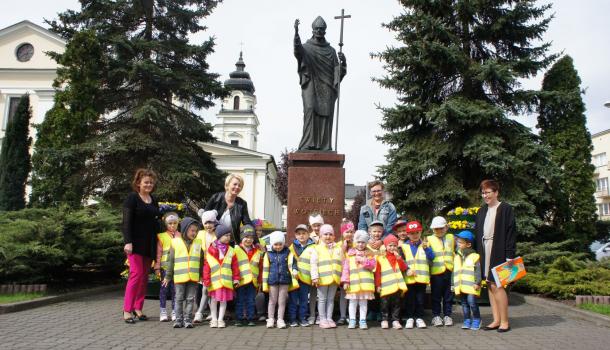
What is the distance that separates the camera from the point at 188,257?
617 centimetres

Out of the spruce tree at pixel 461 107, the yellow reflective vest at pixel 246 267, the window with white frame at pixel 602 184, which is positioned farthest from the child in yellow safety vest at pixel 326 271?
the window with white frame at pixel 602 184

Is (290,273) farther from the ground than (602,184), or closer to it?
closer to it

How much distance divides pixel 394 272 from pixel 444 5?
11147 millimetres

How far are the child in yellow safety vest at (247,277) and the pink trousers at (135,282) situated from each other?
4.19 ft

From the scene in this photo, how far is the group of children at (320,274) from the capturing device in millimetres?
6039

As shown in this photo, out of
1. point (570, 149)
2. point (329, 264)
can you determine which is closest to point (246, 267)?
point (329, 264)

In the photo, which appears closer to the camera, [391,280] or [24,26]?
[391,280]

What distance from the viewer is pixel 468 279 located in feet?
20.0

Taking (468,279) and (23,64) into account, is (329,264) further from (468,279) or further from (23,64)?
(23,64)

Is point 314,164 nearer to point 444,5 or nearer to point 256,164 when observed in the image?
point 444,5

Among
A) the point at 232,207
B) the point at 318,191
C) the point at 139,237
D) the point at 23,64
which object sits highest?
the point at 23,64

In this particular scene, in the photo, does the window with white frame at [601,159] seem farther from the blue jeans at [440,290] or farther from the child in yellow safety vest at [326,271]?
the child in yellow safety vest at [326,271]

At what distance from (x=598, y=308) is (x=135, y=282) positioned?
268 inches

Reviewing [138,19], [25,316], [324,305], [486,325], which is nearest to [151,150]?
[138,19]
